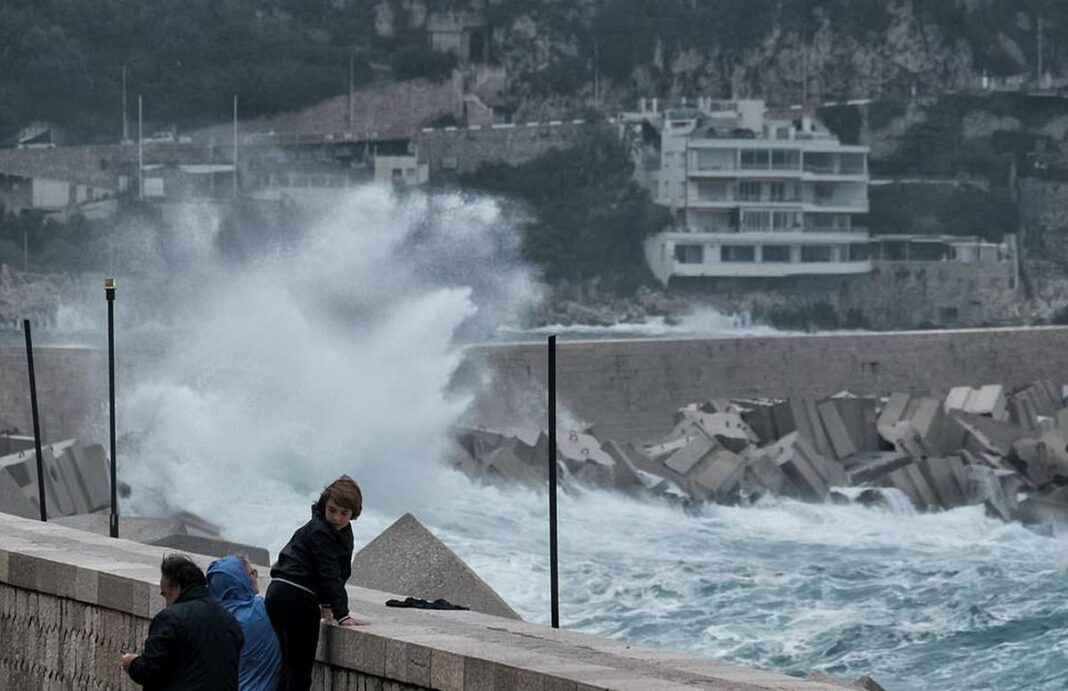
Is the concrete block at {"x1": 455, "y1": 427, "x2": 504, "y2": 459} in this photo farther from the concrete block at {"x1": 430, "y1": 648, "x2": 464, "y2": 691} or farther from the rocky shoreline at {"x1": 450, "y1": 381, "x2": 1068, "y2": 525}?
the concrete block at {"x1": 430, "y1": 648, "x2": 464, "y2": 691}

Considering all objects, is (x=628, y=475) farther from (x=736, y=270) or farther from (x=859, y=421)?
(x=736, y=270)

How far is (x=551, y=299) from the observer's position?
215ft

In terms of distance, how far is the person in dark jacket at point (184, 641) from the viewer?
4.28 m

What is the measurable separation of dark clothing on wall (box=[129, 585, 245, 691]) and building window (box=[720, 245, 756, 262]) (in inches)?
2389

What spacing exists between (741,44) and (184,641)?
79350mm

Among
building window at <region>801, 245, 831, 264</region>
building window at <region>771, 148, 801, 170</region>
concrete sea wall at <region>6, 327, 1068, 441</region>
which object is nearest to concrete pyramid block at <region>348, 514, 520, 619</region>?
concrete sea wall at <region>6, 327, 1068, 441</region>

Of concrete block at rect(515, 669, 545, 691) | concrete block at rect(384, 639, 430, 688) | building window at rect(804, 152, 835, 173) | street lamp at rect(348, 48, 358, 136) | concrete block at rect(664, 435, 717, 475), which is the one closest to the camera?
concrete block at rect(515, 669, 545, 691)

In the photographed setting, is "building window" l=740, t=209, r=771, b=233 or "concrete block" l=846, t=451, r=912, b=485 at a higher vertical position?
"building window" l=740, t=209, r=771, b=233

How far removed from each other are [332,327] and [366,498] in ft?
20.9

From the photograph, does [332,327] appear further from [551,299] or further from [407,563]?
[551,299]

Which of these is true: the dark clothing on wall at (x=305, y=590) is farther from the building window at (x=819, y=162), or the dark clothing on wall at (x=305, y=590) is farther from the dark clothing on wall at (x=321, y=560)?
the building window at (x=819, y=162)

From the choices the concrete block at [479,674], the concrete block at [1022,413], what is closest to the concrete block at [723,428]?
the concrete block at [1022,413]

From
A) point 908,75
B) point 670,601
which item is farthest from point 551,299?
point 670,601

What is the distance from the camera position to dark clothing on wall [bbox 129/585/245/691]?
428cm
